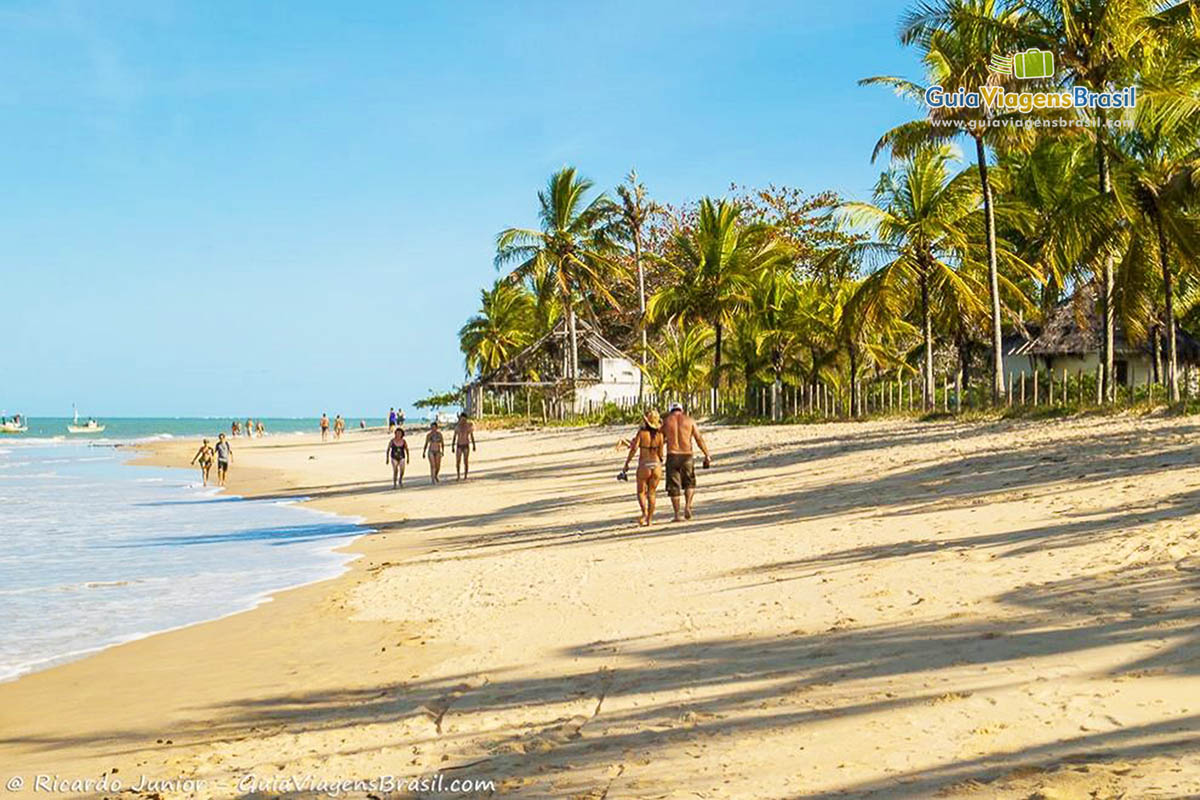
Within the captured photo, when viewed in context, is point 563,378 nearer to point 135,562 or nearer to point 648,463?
point 135,562

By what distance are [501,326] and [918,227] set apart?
4100 centimetres

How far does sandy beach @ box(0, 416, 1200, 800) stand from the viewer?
14.7 feet

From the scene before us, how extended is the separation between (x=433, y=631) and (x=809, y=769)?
4326mm

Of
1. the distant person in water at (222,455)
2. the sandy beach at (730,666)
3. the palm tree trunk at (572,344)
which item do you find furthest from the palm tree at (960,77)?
the palm tree trunk at (572,344)

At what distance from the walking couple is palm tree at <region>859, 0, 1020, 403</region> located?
13.2m

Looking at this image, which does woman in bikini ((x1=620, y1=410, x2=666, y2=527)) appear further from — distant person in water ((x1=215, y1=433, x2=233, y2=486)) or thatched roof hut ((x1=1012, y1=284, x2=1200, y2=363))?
thatched roof hut ((x1=1012, y1=284, x2=1200, y2=363))

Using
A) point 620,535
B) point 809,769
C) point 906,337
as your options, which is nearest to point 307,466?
point 906,337

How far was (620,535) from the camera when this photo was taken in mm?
12477

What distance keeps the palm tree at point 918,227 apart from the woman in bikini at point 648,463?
635 inches

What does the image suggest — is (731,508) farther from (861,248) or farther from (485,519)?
(861,248)

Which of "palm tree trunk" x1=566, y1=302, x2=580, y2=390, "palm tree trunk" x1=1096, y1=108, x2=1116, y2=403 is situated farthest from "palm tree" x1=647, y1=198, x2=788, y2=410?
"palm tree trunk" x1=1096, y1=108, x2=1116, y2=403

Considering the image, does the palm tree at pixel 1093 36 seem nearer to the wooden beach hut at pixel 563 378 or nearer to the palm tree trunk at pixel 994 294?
the palm tree trunk at pixel 994 294

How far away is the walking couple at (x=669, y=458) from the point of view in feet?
42.4

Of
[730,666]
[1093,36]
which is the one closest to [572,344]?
[1093,36]
